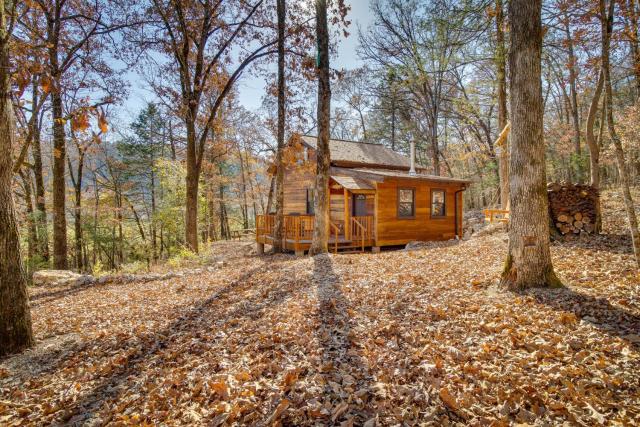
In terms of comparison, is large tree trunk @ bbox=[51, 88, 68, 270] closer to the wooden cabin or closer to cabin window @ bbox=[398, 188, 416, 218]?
the wooden cabin

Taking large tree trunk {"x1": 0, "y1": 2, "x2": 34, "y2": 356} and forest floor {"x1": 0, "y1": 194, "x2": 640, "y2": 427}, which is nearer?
forest floor {"x1": 0, "y1": 194, "x2": 640, "y2": 427}

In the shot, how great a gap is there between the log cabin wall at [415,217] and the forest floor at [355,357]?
716 centimetres

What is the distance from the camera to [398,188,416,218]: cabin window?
13.5 metres

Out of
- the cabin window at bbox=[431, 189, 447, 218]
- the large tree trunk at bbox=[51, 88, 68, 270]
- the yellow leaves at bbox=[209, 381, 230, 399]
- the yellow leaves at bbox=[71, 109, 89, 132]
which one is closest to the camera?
the yellow leaves at bbox=[209, 381, 230, 399]

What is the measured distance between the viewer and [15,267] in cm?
381

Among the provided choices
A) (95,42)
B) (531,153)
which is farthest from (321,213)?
(95,42)

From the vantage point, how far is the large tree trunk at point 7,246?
12.1 feet

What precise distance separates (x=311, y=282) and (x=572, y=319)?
13.4 ft

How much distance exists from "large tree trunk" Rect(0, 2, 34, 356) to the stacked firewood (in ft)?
32.6

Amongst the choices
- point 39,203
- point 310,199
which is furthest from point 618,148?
point 39,203

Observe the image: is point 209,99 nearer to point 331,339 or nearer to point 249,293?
point 249,293

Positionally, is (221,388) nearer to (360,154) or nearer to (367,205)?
(367,205)

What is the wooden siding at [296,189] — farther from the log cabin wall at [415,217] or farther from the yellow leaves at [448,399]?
the yellow leaves at [448,399]

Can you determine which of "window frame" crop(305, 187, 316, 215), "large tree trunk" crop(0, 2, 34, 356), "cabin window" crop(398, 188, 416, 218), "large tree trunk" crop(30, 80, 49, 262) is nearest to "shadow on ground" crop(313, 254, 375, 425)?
"large tree trunk" crop(0, 2, 34, 356)
